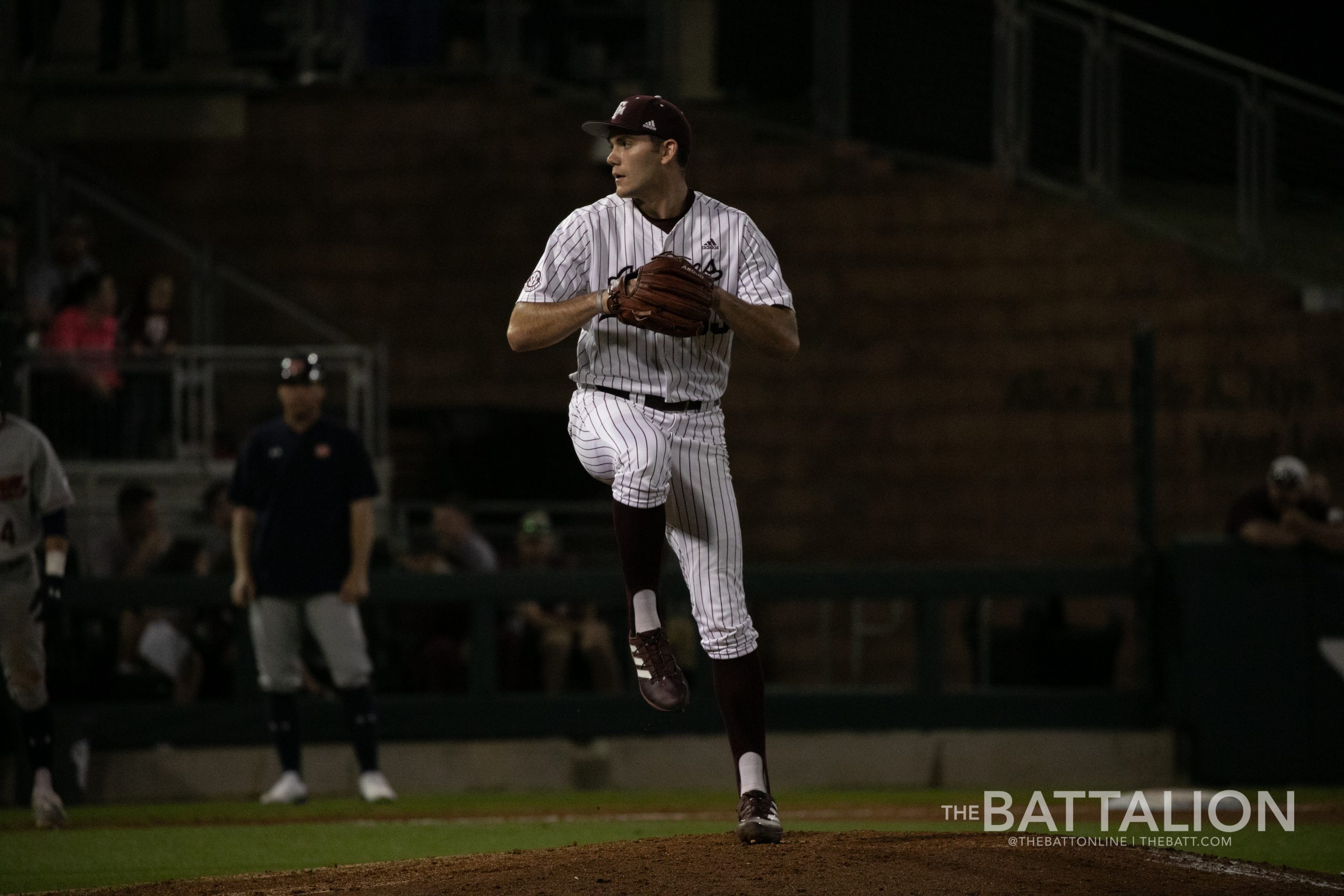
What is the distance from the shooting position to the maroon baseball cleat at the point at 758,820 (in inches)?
232

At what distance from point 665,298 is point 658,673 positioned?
3.78ft

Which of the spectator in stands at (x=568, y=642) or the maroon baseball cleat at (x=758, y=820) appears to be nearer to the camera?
the maroon baseball cleat at (x=758, y=820)

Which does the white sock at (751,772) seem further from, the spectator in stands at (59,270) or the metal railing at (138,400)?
the spectator in stands at (59,270)

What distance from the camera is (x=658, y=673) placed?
5809mm

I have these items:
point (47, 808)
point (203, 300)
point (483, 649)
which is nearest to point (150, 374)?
point (203, 300)

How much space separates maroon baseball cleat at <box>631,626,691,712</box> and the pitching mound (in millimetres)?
477

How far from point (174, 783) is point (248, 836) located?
215 cm

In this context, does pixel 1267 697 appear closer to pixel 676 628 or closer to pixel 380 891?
pixel 676 628

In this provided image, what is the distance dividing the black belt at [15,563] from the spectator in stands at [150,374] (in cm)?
364

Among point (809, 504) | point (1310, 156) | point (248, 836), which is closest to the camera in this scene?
point (248, 836)

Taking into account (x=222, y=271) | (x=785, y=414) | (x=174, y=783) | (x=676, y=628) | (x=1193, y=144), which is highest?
(x=1193, y=144)

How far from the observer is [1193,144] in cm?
1347

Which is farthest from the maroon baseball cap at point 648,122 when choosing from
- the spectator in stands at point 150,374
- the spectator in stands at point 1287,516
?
the spectator in stands at point 150,374

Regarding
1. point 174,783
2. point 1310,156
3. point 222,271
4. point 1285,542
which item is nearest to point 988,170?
point 1310,156
